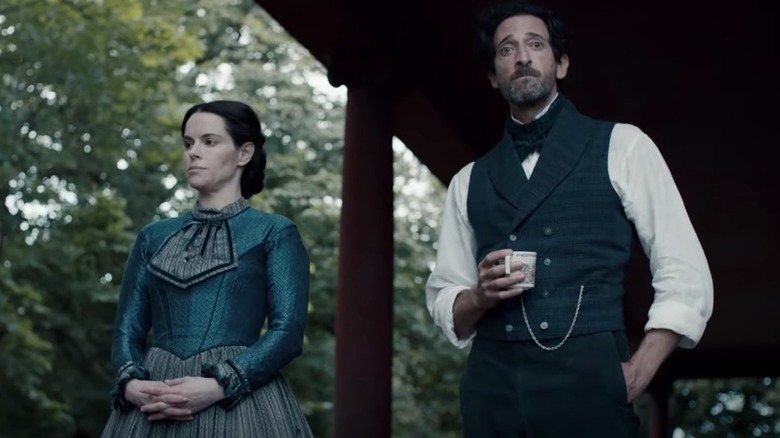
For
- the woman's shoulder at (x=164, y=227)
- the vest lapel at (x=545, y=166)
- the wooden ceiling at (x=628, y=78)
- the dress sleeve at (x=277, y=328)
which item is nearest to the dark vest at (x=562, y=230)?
the vest lapel at (x=545, y=166)

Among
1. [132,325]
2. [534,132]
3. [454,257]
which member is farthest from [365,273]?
[534,132]

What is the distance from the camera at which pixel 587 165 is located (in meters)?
3.23

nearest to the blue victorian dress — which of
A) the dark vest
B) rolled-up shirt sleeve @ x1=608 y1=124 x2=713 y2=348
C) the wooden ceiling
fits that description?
the dark vest

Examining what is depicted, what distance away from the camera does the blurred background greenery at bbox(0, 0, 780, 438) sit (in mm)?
12234

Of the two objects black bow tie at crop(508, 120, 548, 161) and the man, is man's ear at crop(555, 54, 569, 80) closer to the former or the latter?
the man

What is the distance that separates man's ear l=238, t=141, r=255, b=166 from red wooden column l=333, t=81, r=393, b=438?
5.43 metres

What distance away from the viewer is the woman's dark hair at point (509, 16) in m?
3.37

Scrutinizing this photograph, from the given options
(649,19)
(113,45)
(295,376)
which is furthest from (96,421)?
(649,19)

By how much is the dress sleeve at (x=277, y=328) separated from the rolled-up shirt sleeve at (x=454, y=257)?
0.35 metres

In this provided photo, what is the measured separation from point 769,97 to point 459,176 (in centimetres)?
790

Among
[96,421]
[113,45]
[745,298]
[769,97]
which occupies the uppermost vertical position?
[113,45]

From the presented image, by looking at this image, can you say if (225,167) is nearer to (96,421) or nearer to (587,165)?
(587,165)

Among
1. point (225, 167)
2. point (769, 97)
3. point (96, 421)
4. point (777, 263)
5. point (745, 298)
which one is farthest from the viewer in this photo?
point (745, 298)

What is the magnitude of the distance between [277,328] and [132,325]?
0.43 meters
